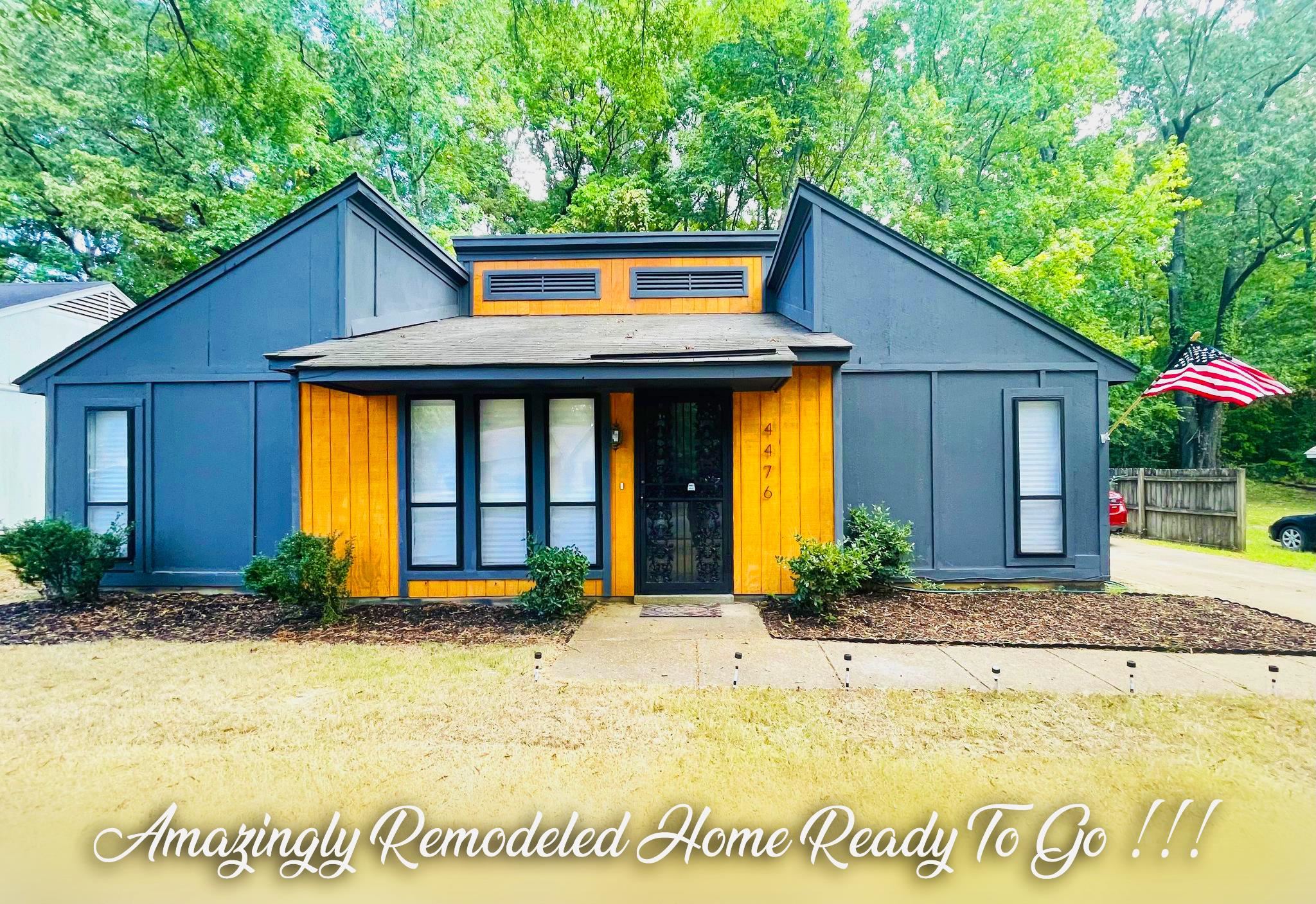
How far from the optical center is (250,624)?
18.6 ft

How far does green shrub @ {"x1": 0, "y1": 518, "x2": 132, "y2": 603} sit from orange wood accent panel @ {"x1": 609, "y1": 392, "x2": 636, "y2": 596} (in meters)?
5.94

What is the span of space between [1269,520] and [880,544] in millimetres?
17305

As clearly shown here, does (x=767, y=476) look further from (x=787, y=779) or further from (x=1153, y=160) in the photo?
(x=1153, y=160)

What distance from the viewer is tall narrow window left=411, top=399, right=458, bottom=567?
629cm

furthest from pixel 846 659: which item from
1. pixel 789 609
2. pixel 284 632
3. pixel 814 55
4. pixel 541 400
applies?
pixel 814 55

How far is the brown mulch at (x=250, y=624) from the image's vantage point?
5.20 meters

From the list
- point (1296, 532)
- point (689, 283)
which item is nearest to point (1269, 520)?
point (1296, 532)

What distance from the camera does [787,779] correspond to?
283cm

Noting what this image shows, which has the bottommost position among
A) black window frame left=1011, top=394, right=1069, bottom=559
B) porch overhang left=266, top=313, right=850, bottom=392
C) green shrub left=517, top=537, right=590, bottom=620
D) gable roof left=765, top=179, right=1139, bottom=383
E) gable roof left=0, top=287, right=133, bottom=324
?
green shrub left=517, top=537, right=590, bottom=620

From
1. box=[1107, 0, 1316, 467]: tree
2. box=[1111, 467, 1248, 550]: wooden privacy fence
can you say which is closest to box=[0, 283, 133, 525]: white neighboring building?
box=[1111, 467, 1248, 550]: wooden privacy fence

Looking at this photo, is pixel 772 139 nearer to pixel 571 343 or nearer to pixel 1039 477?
pixel 1039 477

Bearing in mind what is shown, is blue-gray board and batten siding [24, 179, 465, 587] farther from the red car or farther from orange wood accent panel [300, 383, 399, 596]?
the red car

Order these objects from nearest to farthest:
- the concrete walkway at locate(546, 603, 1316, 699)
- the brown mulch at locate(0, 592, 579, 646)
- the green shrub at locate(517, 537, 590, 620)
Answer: the concrete walkway at locate(546, 603, 1316, 699)
the brown mulch at locate(0, 592, 579, 646)
the green shrub at locate(517, 537, 590, 620)

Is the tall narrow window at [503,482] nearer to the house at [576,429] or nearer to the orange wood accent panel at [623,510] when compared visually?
the house at [576,429]
